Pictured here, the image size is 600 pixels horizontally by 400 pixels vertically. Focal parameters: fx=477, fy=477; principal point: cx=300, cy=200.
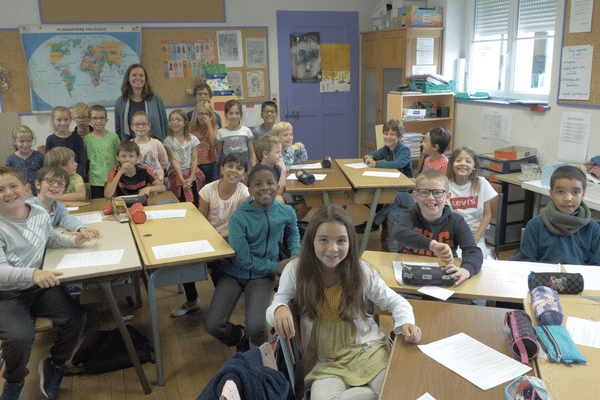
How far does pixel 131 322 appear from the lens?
3068 millimetres

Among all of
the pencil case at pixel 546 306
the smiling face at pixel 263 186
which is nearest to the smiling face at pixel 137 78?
the smiling face at pixel 263 186

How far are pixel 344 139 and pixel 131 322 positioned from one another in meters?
4.51

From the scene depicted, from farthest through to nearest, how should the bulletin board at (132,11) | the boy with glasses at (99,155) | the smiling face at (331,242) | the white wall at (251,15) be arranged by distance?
1. the bulletin board at (132,11)
2. the white wall at (251,15)
3. the boy with glasses at (99,155)
4. the smiling face at (331,242)

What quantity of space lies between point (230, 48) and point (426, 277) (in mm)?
4806

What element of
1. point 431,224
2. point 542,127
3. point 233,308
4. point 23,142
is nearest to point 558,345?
point 431,224

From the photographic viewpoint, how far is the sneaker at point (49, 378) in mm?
2307

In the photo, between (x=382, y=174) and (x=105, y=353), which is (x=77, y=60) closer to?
(x=382, y=174)

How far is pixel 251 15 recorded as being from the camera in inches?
237

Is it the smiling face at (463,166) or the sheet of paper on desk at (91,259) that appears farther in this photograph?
the smiling face at (463,166)

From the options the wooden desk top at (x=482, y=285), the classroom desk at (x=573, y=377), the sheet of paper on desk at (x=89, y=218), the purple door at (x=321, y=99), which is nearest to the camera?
the classroom desk at (x=573, y=377)

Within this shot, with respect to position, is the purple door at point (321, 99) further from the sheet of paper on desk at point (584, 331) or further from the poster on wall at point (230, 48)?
the sheet of paper on desk at point (584, 331)

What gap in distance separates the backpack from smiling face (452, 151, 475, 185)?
2.17m

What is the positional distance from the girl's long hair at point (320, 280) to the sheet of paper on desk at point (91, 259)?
0.98 metres

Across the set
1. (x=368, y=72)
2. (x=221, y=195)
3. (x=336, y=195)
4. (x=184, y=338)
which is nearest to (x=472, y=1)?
(x=368, y=72)
